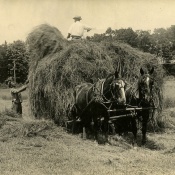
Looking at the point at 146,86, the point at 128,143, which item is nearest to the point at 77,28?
the point at 146,86

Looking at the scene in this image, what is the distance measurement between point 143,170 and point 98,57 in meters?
3.79

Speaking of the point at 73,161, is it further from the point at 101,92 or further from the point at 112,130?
the point at 112,130

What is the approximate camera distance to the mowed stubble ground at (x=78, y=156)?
16.1 ft

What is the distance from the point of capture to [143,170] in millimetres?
4969

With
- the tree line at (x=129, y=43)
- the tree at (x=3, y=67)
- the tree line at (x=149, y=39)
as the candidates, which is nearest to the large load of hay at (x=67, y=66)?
the tree line at (x=129, y=43)

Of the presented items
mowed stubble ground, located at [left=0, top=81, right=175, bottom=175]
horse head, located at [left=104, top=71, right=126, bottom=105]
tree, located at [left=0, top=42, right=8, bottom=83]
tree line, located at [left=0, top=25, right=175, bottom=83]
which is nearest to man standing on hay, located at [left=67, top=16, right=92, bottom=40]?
mowed stubble ground, located at [left=0, top=81, right=175, bottom=175]

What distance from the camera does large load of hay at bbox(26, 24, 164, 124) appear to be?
7930 millimetres

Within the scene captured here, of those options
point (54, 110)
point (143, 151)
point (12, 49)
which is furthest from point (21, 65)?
point (143, 151)

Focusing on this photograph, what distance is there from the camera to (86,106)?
726cm

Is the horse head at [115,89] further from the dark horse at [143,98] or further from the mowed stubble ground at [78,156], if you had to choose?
the mowed stubble ground at [78,156]

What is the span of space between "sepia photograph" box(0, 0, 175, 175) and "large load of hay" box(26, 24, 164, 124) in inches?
0.9

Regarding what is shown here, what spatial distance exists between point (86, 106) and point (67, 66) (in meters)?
1.13

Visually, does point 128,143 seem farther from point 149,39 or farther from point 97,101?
point 149,39

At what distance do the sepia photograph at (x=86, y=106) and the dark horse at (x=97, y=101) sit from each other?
0.02 m
